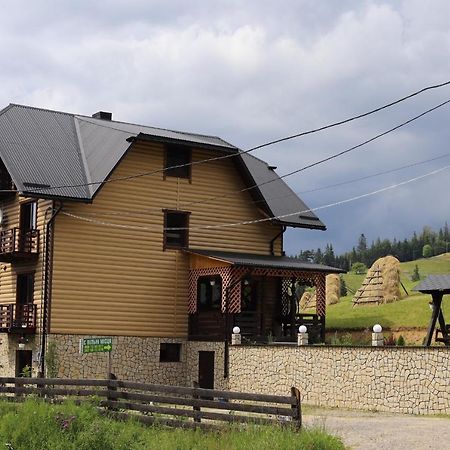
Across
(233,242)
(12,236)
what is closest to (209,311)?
(233,242)

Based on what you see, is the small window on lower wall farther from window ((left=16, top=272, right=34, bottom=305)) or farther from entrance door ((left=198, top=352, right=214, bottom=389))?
window ((left=16, top=272, right=34, bottom=305))

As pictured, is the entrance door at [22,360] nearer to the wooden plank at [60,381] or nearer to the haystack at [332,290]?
the wooden plank at [60,381]

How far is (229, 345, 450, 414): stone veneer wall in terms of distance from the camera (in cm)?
2300

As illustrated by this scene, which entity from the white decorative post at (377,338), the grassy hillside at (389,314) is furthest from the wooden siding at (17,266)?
the grassy hillside at (389,314)

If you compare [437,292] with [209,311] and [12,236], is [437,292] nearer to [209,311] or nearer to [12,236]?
[209,311]

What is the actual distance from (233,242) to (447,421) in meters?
16.5

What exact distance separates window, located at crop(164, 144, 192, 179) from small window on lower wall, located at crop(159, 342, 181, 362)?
21.3ft

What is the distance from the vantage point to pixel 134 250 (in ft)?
110

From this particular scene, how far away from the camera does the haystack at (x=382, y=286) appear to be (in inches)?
1882

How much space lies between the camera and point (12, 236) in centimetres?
3212

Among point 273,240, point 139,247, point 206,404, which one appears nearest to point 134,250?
point 139,247

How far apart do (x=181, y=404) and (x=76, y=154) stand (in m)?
17.2

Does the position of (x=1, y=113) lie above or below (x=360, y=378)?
above

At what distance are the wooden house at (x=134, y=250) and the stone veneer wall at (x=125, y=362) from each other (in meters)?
0.05
